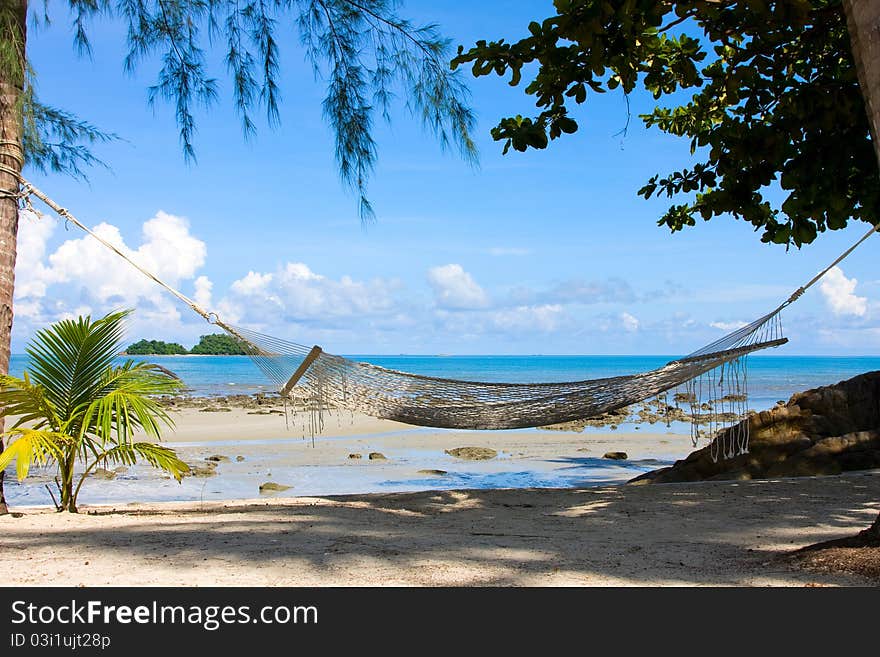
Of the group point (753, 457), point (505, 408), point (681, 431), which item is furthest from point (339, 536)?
point (681, 431)

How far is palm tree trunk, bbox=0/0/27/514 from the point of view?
300cm

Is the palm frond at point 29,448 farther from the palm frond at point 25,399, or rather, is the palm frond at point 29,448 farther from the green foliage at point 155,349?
the green foliage at point 155,349

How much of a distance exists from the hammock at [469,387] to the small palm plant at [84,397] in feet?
1.23

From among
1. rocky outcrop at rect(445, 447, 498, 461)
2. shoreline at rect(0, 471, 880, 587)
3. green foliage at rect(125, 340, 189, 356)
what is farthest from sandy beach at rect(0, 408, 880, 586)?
green foliage at rect(125, 340, 189, 356)

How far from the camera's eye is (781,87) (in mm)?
3035

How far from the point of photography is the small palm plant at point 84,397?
2895 millimetres

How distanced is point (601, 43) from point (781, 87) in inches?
44.8

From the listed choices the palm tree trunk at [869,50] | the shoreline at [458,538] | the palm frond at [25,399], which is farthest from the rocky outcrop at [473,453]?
the palm tree trunk at [869,50]

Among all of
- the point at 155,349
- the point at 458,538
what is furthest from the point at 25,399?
the point at 155,349

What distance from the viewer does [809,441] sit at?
15.1 ft

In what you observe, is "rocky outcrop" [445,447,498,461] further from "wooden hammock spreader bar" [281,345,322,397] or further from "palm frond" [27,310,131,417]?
"palm frond" [27,310,131,417]

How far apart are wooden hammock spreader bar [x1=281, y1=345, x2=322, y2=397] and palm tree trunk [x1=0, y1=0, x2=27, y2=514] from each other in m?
1.17

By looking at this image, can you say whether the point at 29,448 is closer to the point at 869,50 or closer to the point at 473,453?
the point at 869,50
